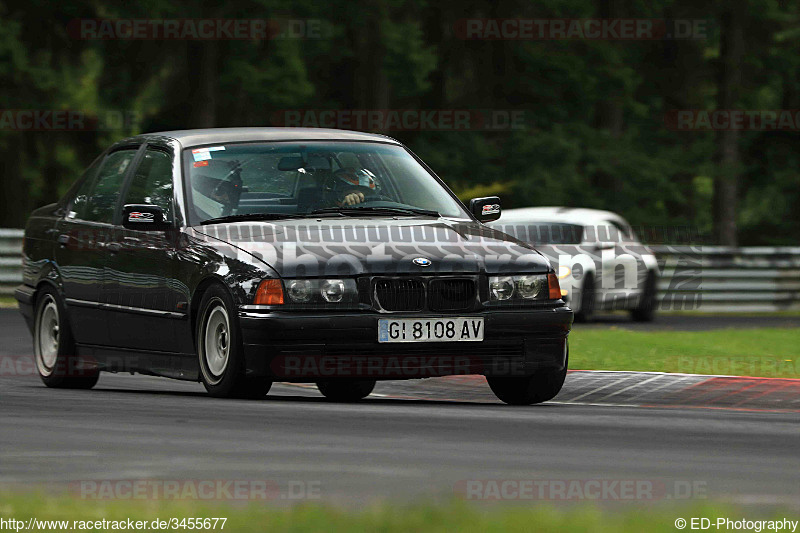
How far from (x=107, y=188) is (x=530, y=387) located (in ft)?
10.7

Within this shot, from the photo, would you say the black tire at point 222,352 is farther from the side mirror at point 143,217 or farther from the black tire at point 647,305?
the black tire at point 647,305

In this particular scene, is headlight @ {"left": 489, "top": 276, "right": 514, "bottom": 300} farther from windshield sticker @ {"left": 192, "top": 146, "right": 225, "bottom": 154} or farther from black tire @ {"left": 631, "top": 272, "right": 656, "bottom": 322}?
black tire @ {"left": 631, "top": 272, "right": 656, "bottom": 322}

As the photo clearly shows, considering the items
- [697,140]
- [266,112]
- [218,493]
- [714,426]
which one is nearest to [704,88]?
[697,140]

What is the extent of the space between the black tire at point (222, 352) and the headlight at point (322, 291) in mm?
357

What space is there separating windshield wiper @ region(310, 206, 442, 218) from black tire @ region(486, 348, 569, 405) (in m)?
1.09

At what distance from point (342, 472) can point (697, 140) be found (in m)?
41.7

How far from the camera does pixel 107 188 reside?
1167 cm

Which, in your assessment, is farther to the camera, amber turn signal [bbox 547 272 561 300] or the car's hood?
amber turn signal [bbox 547 272 561 300]

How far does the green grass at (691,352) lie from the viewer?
44.2 feet

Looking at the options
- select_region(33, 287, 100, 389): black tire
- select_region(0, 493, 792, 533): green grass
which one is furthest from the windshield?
select_region(0, 493, 792, 533): green grass

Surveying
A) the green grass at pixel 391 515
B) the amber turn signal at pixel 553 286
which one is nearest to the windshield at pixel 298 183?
the amber turn signal at pixel 553 286

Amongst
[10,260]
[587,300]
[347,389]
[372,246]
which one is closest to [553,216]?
[587,300]

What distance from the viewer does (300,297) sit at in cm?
945

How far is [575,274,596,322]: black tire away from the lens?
76.8 ft
